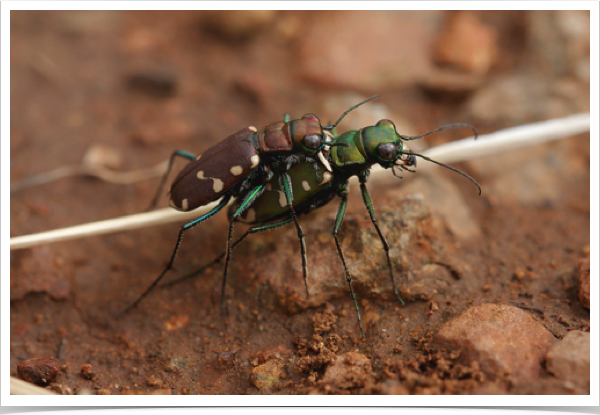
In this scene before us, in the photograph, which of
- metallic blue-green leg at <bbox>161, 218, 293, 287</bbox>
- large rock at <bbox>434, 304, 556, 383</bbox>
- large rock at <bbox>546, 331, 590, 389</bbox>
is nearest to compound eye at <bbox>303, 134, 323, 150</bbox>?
metallic blue-green leg at <bbox>161, 218, 293, 287</bbox>

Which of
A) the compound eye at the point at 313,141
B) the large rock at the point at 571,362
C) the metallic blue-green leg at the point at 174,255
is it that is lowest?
the large rock at the point at 571,362

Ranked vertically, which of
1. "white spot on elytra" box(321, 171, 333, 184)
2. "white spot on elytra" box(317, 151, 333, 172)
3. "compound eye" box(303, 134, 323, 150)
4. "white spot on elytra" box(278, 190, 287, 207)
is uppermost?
"compound eye" box(303, 134, 323, 150)

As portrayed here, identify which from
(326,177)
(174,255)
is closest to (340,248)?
(326,177)

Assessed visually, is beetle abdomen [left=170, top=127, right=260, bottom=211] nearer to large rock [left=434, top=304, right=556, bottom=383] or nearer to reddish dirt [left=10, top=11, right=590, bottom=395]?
reddish dirt [left=10, top=11, right=590, bottom=395]

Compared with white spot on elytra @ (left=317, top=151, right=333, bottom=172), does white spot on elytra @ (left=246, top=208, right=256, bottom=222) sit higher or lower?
lower

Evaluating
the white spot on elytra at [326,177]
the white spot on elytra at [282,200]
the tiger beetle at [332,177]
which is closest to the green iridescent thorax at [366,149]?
the tiger beetle at [332,177]

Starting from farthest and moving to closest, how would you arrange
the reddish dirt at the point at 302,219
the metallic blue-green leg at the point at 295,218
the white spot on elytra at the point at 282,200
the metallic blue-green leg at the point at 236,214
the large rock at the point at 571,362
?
the white spot on elytra at the point at 282,200 → the metallic blue-green leg at the point at 236,214 → the metallic blue-green leg at the point at 295,218 → the reddish dirt at the point at 302,219 → the large rock at the point at 571,362

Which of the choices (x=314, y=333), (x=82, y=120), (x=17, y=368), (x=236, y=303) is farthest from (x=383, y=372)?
(x=82, y=120)

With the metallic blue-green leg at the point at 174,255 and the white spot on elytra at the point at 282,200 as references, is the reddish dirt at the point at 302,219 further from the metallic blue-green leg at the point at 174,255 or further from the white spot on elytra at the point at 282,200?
the white spot on elytra at the point at 282,200
